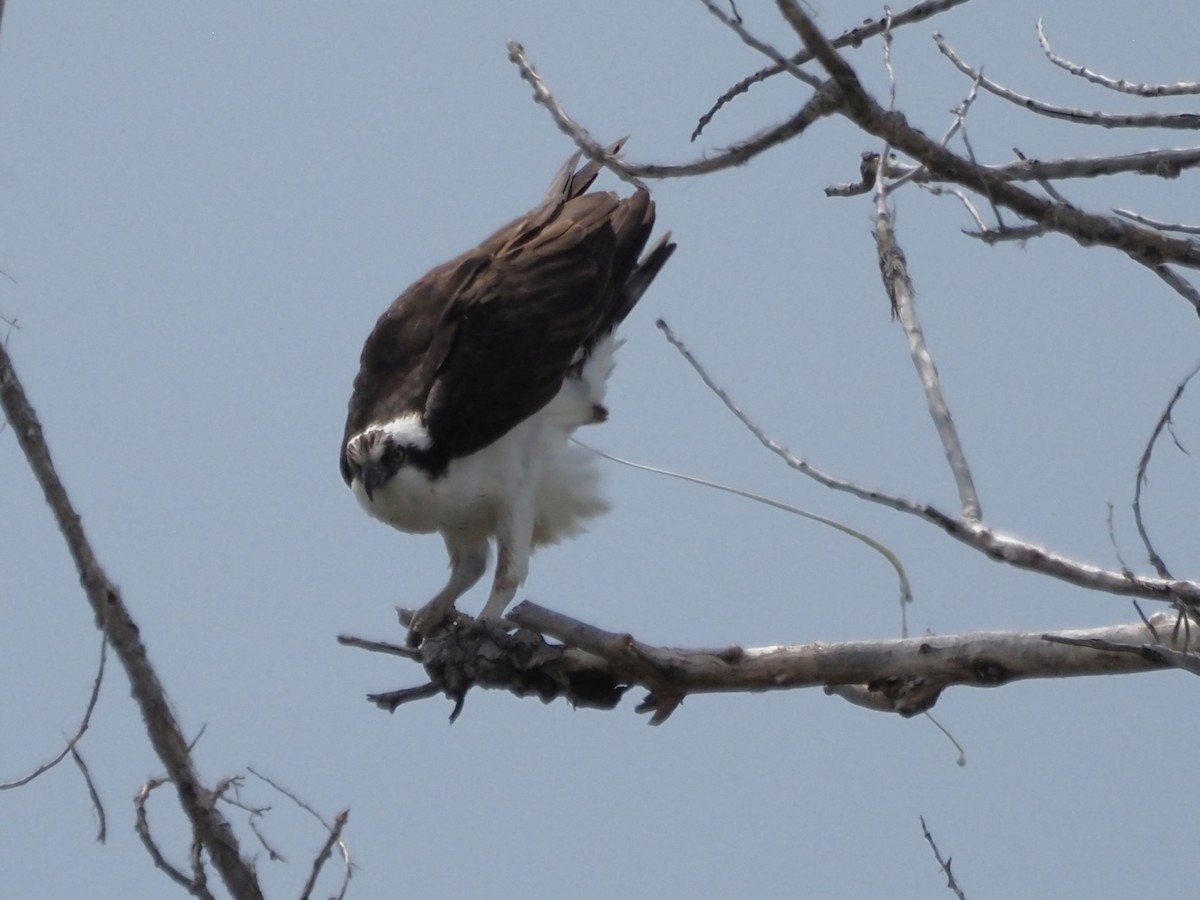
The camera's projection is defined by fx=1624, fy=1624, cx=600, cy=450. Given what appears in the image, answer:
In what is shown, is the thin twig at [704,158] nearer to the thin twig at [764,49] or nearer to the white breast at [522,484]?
the thin twig at [764,49]

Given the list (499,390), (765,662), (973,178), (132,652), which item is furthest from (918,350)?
(499,390)

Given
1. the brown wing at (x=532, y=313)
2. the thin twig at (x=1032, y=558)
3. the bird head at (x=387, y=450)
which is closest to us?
the thin twig at (x=1032, y=558)

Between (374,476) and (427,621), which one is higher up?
(374,476)

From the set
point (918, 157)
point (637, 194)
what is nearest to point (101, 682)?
point (918, 157)

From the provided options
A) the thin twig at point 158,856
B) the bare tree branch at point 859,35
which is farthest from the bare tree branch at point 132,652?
the bare tree branch at point 859,35

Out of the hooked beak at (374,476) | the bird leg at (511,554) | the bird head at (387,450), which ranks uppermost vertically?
the bird head at (387,450)

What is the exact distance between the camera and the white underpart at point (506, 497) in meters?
6.95

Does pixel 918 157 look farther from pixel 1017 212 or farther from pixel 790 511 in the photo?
pixel 790 511

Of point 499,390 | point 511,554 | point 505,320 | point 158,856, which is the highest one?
point 505,320

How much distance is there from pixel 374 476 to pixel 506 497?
1.91 feet

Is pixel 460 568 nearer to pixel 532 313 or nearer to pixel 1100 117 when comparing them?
pixel 532 313

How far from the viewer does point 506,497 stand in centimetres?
706

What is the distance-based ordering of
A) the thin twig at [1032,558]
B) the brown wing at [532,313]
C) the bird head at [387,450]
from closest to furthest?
the thin twig at [1032,558] → the bird head at [387,450] → the brown wing at [532,313]

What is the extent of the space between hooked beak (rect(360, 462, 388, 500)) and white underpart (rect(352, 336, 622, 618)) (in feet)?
0.09
